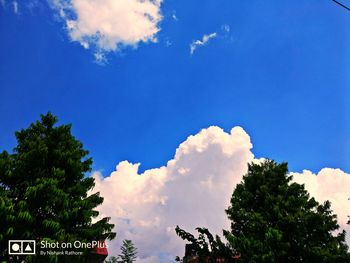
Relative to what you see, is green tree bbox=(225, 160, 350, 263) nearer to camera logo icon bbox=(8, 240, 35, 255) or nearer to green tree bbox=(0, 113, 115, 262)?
green tree bbox=(0, 113, 115, 262)

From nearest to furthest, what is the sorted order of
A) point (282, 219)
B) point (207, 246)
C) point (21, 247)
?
point (207, 246), point (21, 247), point (282, 219)

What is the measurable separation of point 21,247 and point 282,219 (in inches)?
503

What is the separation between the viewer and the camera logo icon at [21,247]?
1400 cm

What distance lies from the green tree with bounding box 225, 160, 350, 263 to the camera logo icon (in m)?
9.21

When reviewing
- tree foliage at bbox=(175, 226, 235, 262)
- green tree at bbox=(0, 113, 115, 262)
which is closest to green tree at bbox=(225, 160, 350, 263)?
green tree at bbox=(0, 113, 115, 262)

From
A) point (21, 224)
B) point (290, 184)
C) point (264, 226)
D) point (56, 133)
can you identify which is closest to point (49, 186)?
point (21, 224)

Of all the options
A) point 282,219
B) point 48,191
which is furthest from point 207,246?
point 282,219

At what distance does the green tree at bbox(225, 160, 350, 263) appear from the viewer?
54.2 feet

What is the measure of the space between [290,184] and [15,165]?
1539 cm

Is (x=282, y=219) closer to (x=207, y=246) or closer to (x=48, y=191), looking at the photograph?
(x=48, y=191)

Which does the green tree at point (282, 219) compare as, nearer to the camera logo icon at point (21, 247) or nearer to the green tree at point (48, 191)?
the green tree at point (48, 191)

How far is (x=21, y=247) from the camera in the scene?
14320 mm

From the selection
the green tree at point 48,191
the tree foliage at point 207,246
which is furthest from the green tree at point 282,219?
the tree foliage at point 207,246

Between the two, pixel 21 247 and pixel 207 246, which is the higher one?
pixel 21 247
